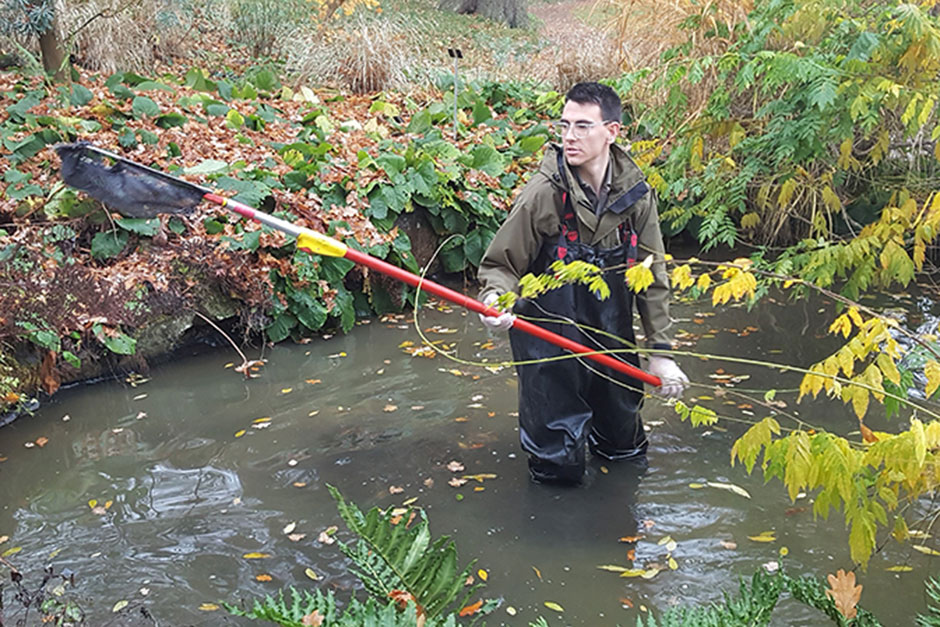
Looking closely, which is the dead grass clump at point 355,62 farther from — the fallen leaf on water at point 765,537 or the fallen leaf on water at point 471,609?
the fallen leaf on water at point 471,609

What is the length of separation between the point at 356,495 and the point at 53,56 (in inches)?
266

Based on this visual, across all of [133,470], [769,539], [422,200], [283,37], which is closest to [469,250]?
[422,200]

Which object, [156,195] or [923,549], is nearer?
[923,549]

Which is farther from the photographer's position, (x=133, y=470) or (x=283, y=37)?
(x=283, y=37)

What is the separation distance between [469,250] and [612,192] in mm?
4023

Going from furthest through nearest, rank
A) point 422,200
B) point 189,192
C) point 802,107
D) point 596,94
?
point 422,200, point 802,107, point 189,192, point 596,94

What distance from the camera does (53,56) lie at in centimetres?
861

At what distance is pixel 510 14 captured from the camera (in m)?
19.9

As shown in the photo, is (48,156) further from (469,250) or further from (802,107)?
(802,107)

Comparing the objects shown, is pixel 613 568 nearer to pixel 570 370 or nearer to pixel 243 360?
pixel 570 370

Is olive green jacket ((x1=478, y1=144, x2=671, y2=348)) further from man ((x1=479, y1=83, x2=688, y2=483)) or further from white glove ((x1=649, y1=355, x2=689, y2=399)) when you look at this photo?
white glove ((x1=649, y1=355, x2=689, y2=399))

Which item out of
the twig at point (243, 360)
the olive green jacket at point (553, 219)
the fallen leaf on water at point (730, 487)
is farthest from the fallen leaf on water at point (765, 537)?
the twig at point (243, 360)

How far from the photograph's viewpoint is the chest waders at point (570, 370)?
3.71 meters

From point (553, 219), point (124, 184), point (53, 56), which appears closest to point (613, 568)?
point (553, 219)
